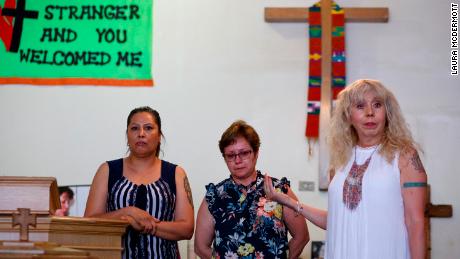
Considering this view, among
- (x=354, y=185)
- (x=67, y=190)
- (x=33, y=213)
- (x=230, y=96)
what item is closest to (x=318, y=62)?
(x=230, y=96)

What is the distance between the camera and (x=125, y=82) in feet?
20.6

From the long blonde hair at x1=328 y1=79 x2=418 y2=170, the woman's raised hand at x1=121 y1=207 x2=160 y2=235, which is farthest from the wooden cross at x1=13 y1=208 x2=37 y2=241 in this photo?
the long blonde hair at x1=328 y1=79 x2=418 y2=170

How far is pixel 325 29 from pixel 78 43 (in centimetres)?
178

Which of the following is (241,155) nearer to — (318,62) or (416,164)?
(416,164)

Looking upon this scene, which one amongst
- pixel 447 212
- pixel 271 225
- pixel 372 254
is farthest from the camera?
pixel 447 212

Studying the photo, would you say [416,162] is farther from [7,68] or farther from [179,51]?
[7,68]

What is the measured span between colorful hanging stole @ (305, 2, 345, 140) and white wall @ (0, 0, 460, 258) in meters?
0.09

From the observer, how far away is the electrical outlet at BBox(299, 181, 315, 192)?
6.10 metres

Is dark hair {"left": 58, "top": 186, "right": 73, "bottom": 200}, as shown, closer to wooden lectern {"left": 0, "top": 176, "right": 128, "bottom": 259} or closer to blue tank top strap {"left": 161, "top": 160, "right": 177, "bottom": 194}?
blue tank top strap {"left": 161, "top": 160, "right": 177, "bottom": 194}

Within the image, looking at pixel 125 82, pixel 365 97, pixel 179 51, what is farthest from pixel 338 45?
pixel 365 97

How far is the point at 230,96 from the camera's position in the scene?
6.21 metres

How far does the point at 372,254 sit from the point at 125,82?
337 cm

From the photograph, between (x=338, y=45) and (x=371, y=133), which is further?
(x=338, y=45)

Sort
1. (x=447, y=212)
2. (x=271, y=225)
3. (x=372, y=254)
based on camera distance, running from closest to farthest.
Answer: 1. (x=372, y=254)
2. (x=271, y=225)
3. (x=447, y=212)
